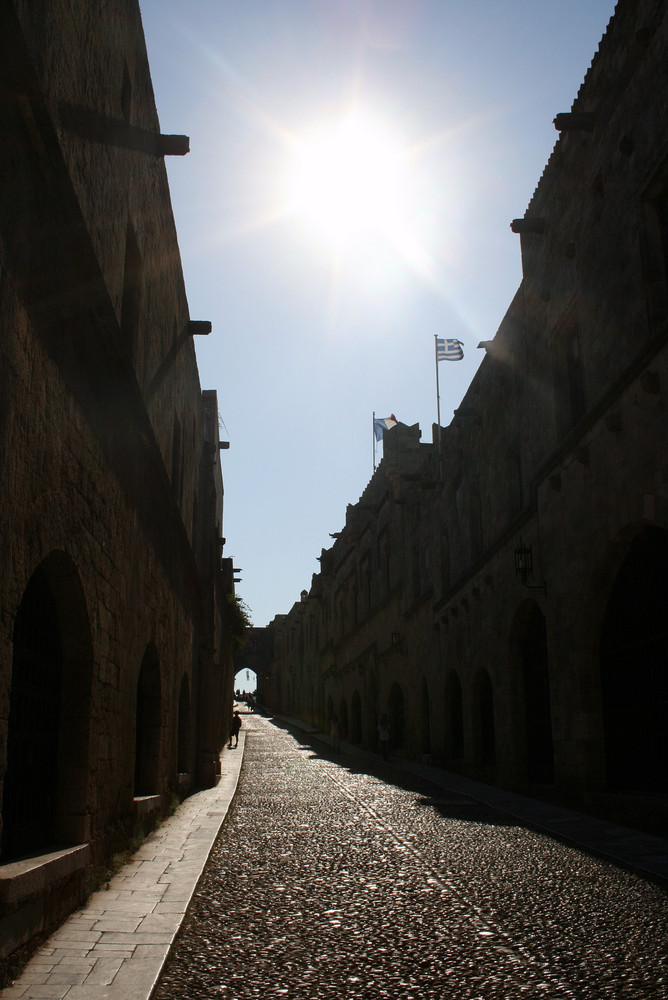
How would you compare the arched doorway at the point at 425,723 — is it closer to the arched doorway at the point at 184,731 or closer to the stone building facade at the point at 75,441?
the arched doorway at the point at 184,731

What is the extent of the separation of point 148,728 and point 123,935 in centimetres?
584

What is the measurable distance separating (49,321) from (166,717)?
7.52 meters

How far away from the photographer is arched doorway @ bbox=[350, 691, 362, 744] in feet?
124

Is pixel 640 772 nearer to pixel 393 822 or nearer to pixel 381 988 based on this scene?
pixel 393 822

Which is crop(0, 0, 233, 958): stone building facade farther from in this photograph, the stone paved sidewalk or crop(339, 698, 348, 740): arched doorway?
crop(339, 698, 348, 740): arched doorway

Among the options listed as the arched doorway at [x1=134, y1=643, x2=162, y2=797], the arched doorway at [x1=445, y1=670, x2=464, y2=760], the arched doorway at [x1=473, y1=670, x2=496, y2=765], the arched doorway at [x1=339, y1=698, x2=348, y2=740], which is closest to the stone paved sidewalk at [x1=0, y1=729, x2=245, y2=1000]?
the arched doorway at [x1=134, y1=643, x2=162, y2=797]

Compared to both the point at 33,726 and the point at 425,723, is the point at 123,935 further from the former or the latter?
the point at 425,723

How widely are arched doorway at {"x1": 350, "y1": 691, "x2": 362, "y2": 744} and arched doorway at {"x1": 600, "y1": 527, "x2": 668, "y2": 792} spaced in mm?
26362

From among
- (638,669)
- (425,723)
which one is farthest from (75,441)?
(425,723)

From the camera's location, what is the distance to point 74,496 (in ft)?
19.6

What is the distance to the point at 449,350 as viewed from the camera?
25547 mm

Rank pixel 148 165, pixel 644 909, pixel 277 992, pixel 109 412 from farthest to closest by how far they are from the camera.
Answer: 1. pixel 148 165
2. pixel 109 412
3. pixel 644 909
4. pixel 277 992

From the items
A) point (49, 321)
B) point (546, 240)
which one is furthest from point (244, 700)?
point (49, 321)

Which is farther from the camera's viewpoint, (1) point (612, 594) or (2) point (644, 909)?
(1) point (612, 594)
